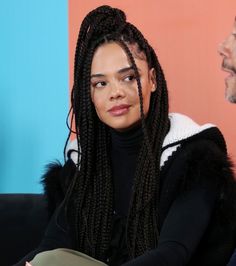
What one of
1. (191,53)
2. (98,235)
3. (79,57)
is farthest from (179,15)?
(98,235)

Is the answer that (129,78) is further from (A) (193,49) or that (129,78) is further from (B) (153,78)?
(A) (193,49)

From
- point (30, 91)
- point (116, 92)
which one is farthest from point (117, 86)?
point (30, 91)

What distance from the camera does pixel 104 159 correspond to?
1.16 meters

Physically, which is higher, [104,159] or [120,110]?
[120,110]

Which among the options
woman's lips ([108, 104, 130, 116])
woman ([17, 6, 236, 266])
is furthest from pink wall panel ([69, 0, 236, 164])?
woman's lips ([108, 104, 130, 116])

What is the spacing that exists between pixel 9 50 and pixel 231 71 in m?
1.00

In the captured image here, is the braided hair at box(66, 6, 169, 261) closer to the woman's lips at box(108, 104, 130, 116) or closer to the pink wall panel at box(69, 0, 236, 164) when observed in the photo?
the woman's lips at box(108, 104, 130, 116)

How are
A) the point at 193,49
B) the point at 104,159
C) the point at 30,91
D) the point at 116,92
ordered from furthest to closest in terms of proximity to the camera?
the point at 30,91
the point at 193,49
the point at 104,159
the point at 116,92

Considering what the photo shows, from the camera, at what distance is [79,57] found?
112 cm

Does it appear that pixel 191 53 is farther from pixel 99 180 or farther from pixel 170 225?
pixel 170 225

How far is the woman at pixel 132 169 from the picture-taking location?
1.00 m

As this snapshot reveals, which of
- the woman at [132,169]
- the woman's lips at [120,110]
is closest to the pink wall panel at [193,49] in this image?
the woman at [132,169]

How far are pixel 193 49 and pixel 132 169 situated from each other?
0.44 meters

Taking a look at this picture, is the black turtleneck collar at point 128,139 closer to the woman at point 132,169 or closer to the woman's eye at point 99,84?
the woman at point 132,169
